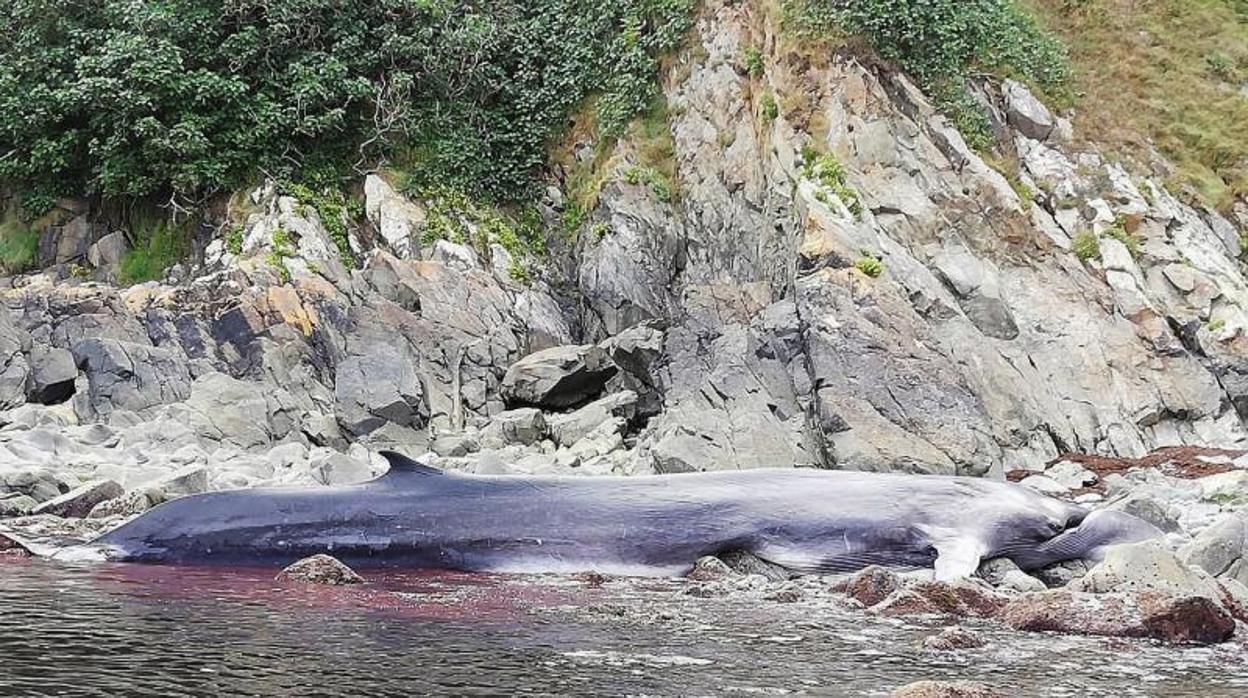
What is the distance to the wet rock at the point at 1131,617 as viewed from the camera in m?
6.35

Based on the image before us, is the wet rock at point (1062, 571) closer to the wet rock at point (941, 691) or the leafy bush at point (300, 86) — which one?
the wet rock at point (941, 691)

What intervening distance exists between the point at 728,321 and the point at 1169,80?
14.1 metres

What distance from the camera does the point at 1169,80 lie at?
87.8ft

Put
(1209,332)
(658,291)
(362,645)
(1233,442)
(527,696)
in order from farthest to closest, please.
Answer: (658,291)
(1209,332)
(1233,442)
(362,645)
(527,696)

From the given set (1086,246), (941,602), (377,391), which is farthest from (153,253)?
(941,602)

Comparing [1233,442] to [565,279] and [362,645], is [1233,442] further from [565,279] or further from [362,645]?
[362,645]

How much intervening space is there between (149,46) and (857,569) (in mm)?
20878

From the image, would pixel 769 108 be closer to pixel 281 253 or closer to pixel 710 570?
pixel 281 253

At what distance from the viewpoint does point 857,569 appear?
9094mm

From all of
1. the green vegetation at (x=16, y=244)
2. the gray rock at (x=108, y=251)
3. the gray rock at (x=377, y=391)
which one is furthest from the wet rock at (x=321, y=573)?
the green vegetation at (x=16, y=244)

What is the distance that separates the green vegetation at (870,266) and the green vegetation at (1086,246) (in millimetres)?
5264

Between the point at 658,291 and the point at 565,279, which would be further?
the point at 565,279

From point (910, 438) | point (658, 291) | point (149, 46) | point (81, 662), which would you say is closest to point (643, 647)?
point (81, 662)

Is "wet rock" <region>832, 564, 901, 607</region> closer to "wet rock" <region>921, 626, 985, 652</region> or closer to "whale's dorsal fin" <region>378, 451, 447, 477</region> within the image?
"wet rock" <region>921, 626, 985, 652</region>
